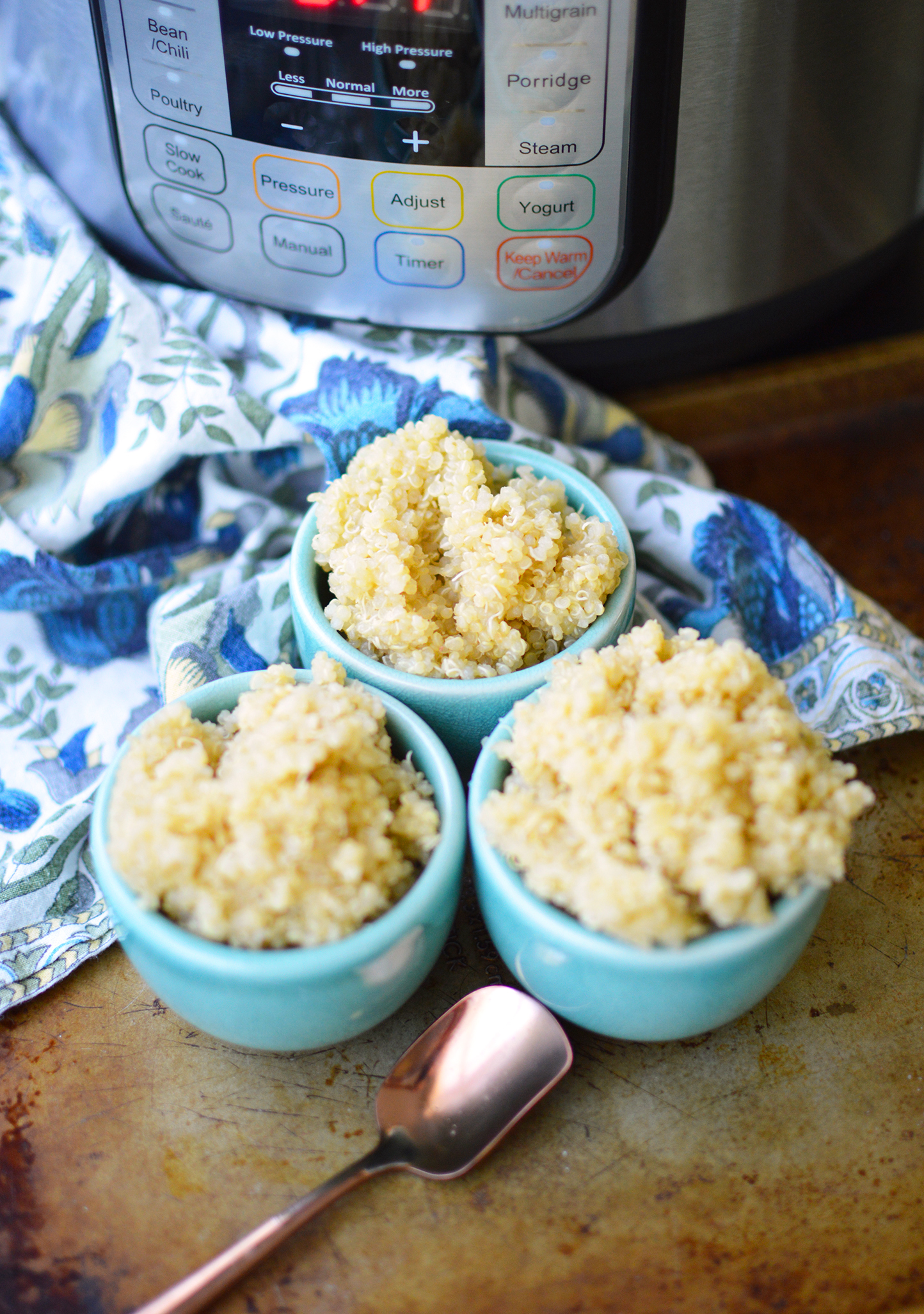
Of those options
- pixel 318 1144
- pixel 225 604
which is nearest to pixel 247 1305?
pixel 318 1144

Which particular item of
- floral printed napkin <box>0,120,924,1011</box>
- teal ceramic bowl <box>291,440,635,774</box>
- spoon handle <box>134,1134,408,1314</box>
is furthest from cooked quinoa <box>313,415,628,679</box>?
spoon handle <box>134,1134,408,1314</box>

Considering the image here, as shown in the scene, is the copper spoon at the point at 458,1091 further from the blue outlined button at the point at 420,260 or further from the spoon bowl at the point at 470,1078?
the blue outlined button at the point at 420,260

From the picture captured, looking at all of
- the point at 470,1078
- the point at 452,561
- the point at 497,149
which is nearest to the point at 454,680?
the point at 452,561

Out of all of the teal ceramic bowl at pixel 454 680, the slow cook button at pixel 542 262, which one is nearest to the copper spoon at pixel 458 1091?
the teal ceramic bowl at pixel 454 680

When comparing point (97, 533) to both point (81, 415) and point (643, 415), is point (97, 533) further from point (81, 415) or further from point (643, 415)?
point (643, 415)

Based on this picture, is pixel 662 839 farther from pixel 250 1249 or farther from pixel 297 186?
pixel 297 186

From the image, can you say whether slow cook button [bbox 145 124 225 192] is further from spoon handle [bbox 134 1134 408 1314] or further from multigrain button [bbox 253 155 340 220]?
spoon handle [bbox 134 1134 408 1314]

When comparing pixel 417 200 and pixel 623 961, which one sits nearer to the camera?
pixel 623 961
